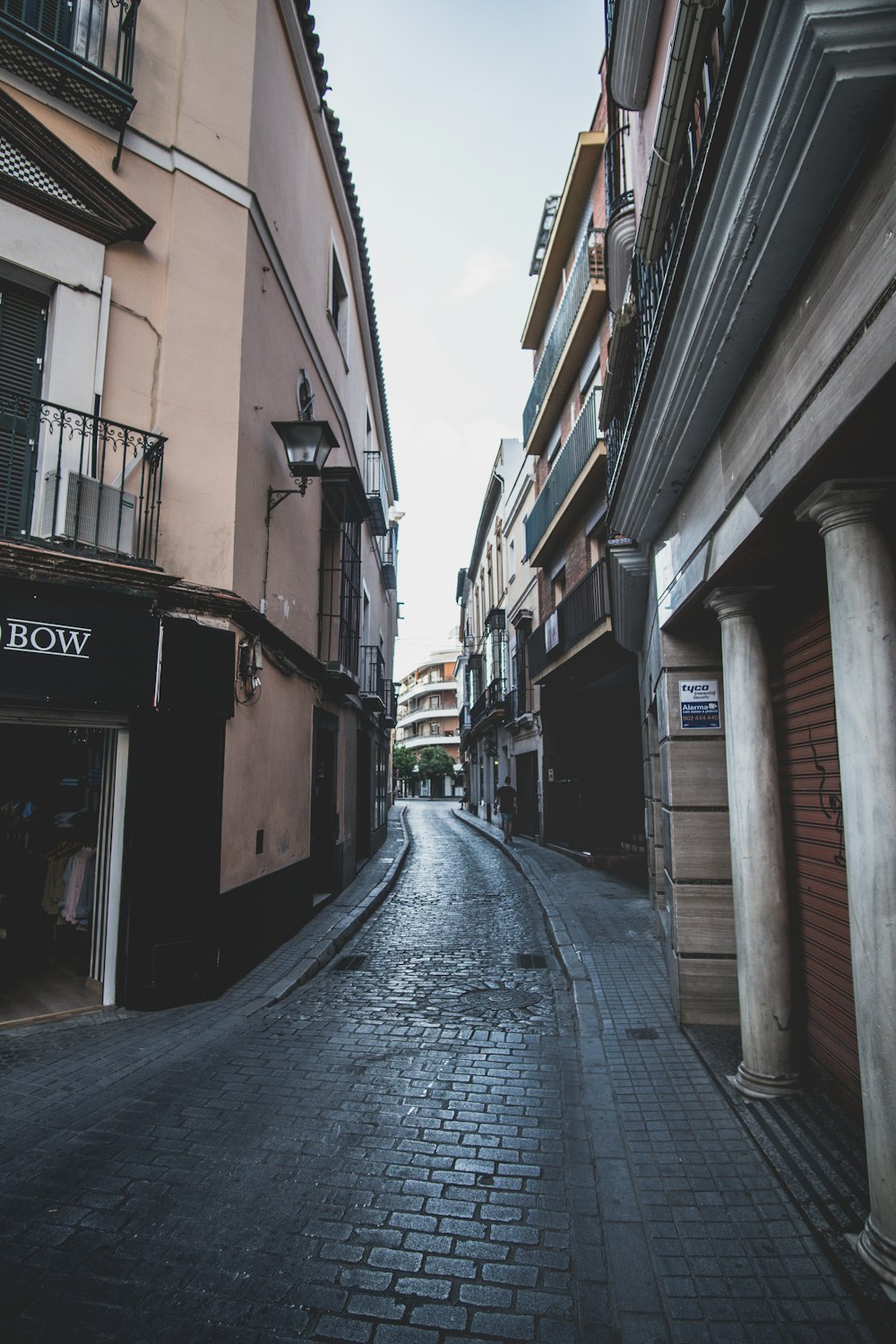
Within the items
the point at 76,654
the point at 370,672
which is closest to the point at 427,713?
the point at 370,672

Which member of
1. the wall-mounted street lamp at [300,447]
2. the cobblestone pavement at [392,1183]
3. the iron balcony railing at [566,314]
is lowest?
the cobblestone pavement at [392,1183]

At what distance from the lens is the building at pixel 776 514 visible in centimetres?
244

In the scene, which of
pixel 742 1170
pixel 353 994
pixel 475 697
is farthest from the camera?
pixel 475 697

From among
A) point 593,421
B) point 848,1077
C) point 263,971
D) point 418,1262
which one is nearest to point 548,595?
point 593,421

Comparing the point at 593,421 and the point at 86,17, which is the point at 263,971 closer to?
the point at 86,17

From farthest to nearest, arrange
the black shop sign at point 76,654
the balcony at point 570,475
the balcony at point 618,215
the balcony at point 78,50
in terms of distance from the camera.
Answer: the balcony at point 570,475, the balcony at point 618,215, the balcony at point 78,50, the black shop sign at point 76,654

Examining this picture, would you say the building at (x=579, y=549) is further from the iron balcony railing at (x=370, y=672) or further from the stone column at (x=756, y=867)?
the stone column at (x=756, y=867)

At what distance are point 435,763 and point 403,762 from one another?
5754 millimetres

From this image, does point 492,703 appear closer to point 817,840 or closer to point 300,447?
point 300,447

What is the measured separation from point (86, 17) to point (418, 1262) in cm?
957

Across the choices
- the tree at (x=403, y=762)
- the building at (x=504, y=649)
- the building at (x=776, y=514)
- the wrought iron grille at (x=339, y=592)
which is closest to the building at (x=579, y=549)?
the building at (x=504, y=649)

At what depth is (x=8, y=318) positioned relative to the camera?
6.07 metres

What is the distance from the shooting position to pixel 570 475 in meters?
14.0

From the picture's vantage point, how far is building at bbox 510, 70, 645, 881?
12.6m
